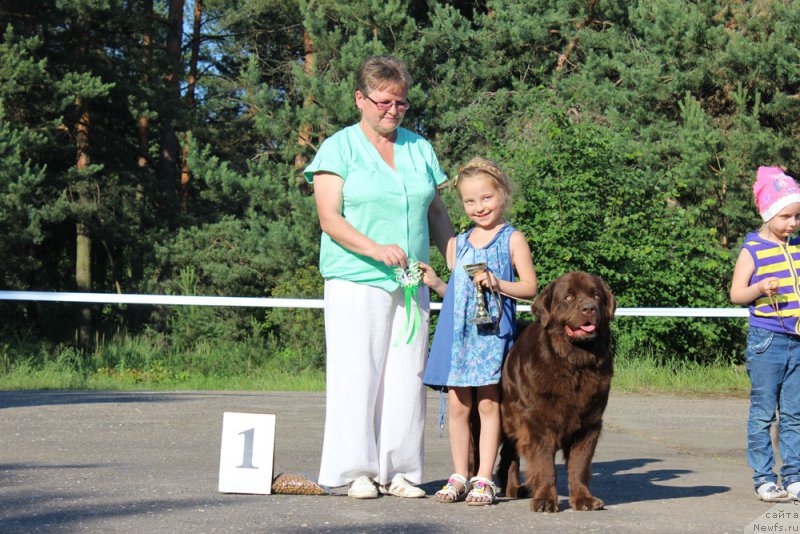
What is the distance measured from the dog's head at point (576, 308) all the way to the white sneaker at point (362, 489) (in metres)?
1.21

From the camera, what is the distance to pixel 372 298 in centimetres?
546

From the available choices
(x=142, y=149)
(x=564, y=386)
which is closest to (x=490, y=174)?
(x=564, y=386)

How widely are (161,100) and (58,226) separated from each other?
4.71 metres

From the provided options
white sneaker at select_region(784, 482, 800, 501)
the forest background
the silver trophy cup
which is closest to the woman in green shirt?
the silver trophy cup

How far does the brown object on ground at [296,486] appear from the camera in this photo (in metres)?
5.61

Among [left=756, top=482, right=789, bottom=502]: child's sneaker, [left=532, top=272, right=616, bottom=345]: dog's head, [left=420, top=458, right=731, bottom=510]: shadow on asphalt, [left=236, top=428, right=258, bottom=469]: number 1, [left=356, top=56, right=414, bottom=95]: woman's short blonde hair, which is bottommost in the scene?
[left=420, top=458, right=731, bottom=510]: shadow on asphalt

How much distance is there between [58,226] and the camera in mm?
28422

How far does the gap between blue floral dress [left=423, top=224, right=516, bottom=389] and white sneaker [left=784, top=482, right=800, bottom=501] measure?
1.68 meters

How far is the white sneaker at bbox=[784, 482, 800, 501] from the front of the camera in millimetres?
5645

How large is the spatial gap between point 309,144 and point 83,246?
23.7ft

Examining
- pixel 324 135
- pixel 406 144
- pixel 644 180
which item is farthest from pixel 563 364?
pixel 324 135

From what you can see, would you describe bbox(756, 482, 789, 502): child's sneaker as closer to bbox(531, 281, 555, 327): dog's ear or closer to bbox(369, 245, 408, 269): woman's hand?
bbox(531, 281, 555, 327): dog's ear

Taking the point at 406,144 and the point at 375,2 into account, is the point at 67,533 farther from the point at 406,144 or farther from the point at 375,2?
the point at 375,2

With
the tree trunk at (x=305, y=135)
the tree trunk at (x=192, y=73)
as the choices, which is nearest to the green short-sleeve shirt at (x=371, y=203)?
the tree trunk at (x=305, y=135)
